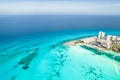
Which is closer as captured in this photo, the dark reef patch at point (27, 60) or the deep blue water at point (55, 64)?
the deep blue water at point (55, 64)

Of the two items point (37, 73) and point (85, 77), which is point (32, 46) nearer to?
point (37, 73)

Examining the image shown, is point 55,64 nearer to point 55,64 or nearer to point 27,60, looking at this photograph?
point 55,64

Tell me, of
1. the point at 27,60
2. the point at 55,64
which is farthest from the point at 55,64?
the point at 27,60

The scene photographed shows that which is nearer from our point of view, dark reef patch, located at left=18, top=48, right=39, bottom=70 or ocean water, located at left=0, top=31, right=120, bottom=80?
ocean water, located at left=0, top=31, right=120, bottom=80

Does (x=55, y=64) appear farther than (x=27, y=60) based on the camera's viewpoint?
No

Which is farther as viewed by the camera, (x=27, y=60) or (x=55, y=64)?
(x=27, y=60)

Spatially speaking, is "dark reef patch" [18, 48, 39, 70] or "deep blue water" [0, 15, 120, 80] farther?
"dark reef patch" [18, 48, 39, 70]

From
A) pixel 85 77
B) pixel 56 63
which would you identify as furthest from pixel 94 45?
pixel 85 77

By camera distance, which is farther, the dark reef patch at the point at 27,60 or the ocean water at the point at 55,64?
the dark reef patch at the point at 27,60
